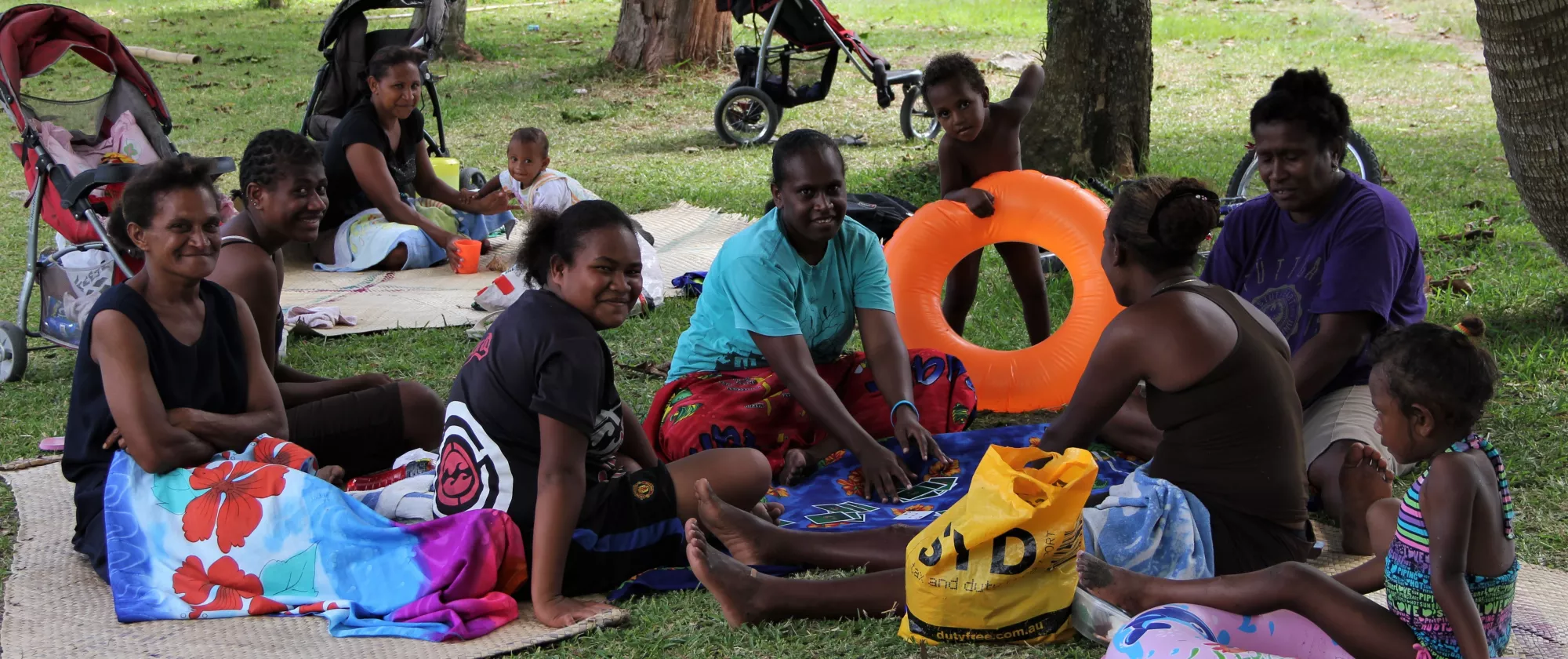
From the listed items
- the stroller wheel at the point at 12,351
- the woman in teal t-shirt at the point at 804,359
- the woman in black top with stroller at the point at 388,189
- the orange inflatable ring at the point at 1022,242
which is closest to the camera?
the woman in teal t-shirt at the point at 804,359

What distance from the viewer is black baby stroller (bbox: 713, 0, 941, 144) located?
9.68 metres

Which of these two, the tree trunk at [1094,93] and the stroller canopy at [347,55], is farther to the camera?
the stroller canopy at [347,55]

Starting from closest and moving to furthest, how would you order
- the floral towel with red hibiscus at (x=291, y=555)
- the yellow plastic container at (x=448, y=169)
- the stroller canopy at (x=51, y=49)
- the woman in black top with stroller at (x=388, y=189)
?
1. the floral towel with red hibiscus at (x=291, y=555)
2. the stroller canopy at (x=51, y=49)
3. the woman in black top with stroller at (x=388, y=189)
4. the yellow plastic container at (x=448, y=169)

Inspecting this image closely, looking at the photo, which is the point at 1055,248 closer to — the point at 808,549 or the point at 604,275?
the point at 808,549

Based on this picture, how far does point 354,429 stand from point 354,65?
4.37 meters

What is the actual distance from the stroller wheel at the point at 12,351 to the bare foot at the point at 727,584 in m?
3.57

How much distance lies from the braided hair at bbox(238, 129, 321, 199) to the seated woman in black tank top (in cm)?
51

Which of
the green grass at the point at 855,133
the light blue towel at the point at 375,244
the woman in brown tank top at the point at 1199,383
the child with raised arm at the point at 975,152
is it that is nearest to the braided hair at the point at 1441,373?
the woman in brown tank top at the point at 1199,383

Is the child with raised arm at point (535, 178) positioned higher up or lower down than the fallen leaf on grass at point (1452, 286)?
higher up

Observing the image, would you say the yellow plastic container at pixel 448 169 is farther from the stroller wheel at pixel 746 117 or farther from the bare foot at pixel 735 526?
the bare foot at pixel 735 526

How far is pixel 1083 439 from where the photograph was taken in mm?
3072

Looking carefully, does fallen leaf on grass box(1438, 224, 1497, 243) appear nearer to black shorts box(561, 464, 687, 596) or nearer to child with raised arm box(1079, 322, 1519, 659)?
child with raised arm box(1079, 322, 1519, 659)

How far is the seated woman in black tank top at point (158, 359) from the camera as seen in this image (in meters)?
3.19

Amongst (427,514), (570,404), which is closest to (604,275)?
(570,404)
